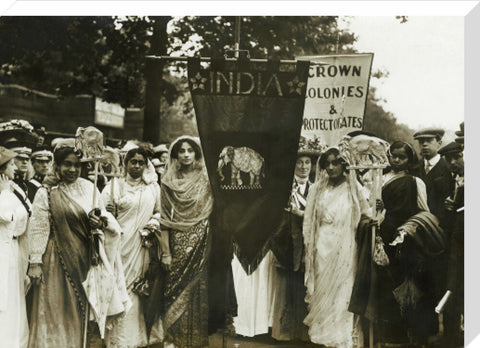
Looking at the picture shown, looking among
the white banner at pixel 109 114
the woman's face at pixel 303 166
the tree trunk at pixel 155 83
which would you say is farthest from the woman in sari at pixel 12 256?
the woman's face at pixel 303 166

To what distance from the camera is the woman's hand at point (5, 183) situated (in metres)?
5.09

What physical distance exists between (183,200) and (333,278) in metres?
1.38

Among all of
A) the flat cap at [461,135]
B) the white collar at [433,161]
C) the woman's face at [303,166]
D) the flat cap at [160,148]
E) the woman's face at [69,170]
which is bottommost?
the woman's face at [69,170]

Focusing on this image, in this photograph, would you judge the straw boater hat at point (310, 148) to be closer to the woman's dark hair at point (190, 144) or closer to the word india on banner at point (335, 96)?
the word india on banner at point (335, 96)

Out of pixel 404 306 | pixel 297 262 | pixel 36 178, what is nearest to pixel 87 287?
pixel 36 178

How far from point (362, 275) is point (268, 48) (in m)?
1.99

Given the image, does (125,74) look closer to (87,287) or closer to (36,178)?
(36,178)

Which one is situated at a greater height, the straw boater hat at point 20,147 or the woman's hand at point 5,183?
the straw boater hat at point 20,147

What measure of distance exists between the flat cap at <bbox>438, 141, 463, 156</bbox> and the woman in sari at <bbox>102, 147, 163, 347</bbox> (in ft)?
7.65

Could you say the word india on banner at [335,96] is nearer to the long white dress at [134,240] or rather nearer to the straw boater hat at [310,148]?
the straw boater hat at [310,148]

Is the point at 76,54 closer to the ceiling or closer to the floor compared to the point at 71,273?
closer to the ceiling

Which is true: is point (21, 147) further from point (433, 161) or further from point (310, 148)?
point (433, 161)

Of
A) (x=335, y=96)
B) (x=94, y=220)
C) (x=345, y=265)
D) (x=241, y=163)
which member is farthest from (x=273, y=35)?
(x=94, y=220)

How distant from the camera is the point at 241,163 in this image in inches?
199
